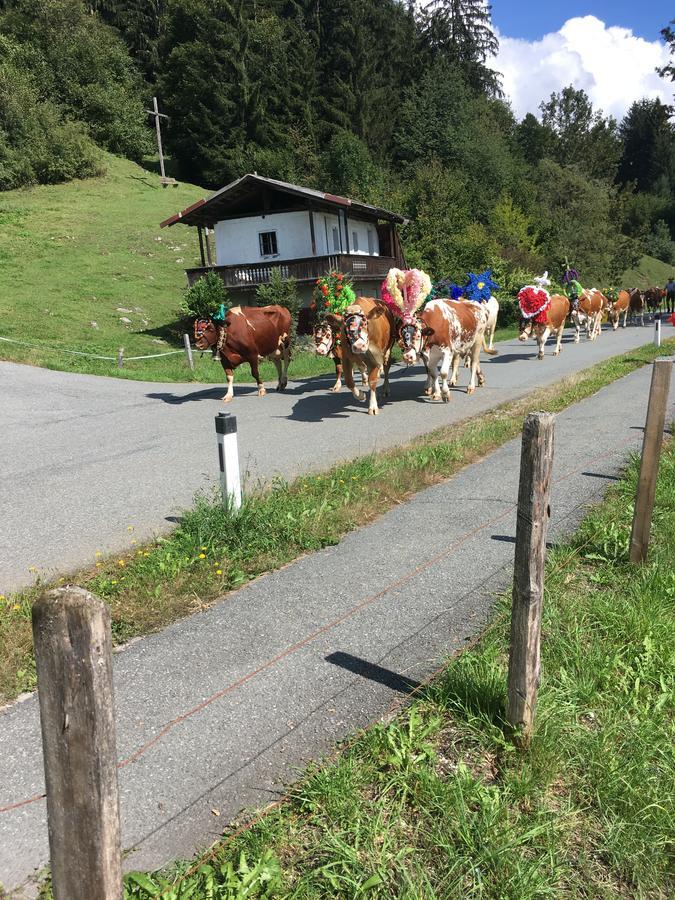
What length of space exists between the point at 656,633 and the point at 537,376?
13.5m

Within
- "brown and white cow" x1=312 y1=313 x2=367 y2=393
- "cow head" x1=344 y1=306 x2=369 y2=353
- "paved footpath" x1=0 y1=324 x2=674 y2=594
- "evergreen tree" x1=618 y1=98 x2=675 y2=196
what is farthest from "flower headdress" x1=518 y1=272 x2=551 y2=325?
"evergreen tree" x1=618 y1=98 x2=675 y2=196

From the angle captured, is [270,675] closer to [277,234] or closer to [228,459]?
[228,459]

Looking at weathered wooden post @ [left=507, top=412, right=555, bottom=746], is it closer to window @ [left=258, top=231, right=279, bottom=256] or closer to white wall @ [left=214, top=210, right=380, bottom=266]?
white wall @ [left=214, top=210, right=380, bottom=266]

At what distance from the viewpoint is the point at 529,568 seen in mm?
2992

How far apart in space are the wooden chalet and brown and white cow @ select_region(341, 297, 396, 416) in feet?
47.3

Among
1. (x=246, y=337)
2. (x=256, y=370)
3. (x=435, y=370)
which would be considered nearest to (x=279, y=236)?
(x=256, y=370)

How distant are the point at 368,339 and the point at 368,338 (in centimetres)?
2

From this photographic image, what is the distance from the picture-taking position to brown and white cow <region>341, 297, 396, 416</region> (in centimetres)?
1148

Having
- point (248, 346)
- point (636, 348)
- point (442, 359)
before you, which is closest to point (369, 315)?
point (442, 359)

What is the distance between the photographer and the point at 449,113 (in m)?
59.7

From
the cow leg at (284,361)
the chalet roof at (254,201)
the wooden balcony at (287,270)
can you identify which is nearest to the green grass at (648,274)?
the chalet roof at (254,201)

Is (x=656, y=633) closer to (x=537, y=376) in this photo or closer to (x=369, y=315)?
(x=369, y=315)

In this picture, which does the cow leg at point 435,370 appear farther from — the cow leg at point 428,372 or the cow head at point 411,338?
the cow head at point 411,338

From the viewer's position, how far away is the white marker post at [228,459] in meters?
5.83
